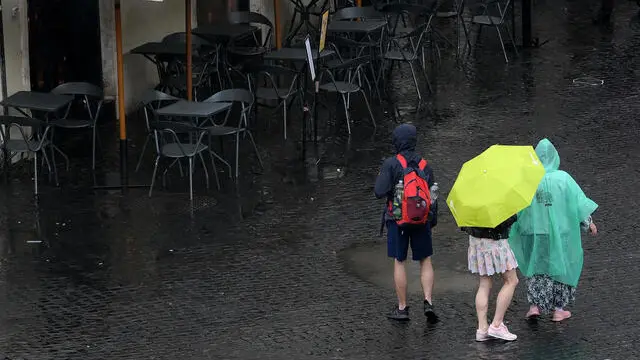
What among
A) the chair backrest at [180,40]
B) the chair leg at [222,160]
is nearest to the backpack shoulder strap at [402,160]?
the chair leg at [222,160]

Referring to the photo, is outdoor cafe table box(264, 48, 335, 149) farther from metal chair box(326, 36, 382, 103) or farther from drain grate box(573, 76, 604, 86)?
drain grate box(573, 76, 604, 86)

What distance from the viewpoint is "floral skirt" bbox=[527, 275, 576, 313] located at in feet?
33.6

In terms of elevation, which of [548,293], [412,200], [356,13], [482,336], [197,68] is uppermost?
[356,13]

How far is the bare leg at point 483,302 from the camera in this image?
9.94 m

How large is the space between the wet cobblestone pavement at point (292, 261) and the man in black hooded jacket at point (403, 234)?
7.2 inches

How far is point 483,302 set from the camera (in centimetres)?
994

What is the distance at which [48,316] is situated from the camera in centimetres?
1070

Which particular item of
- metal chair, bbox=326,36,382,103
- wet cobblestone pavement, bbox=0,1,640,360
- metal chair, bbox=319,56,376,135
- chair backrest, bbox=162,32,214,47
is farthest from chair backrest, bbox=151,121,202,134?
chair backrest, bbox=162,32,214,47

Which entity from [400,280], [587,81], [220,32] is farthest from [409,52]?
[400,280]

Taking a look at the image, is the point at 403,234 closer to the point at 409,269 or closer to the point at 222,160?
the point at 409,269

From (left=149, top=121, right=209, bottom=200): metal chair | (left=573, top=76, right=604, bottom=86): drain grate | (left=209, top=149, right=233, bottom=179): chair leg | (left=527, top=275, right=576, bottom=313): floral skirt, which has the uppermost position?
(left=573, top=76, right=604, bottom=86): drain grate

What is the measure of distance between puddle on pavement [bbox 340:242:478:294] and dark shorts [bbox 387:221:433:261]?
739mm

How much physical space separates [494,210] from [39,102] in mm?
6737

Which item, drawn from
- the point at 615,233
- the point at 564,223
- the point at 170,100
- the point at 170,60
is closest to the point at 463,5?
the point at 170,60
